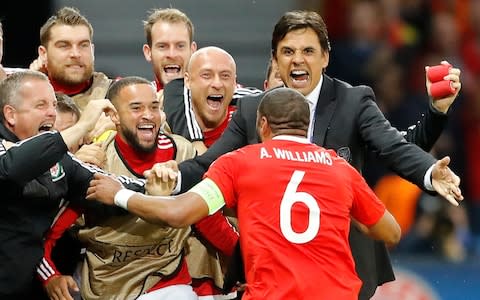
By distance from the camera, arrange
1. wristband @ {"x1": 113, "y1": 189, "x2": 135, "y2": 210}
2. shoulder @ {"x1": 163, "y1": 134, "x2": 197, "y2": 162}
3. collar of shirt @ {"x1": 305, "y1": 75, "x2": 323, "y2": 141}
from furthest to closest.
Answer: shoulder @ {"x1": 163, "y1": 134, "x2": 197, "y2": 162}, collar of shirt @ {"x1": 305, "y1": 75, "x2": 323, "y2": 141}, wristband @ {"x1": 113, "y1": 189, "x2": 135, "y2": 210}

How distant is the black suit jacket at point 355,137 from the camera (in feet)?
19.2

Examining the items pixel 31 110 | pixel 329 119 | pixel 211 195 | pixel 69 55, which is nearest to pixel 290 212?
pixel 211 195

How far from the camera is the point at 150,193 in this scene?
18.7 feet

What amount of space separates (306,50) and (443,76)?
2.07 ft

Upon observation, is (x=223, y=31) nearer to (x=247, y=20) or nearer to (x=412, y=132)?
(x=247, y=20)

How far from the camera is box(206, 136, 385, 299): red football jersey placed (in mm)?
5203

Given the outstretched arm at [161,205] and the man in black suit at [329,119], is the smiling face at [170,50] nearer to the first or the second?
the man in black suit at [329,119]

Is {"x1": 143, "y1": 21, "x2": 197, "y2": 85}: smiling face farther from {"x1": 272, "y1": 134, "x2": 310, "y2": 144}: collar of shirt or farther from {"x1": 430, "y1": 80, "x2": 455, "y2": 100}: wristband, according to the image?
{"x1": 272, "y1": 134, "x2": 310, "y2": 144}: collar of shirt

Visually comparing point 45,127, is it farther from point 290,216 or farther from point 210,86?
point 290,216

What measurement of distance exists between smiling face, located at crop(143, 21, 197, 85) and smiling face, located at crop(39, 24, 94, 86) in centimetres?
49

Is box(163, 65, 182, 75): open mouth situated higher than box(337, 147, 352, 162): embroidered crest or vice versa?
box(163, 65, 182, 75): open mouth

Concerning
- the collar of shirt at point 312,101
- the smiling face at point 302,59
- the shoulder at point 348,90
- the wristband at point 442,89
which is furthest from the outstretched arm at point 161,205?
the wristband at point 442,89

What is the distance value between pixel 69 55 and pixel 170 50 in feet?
2.24

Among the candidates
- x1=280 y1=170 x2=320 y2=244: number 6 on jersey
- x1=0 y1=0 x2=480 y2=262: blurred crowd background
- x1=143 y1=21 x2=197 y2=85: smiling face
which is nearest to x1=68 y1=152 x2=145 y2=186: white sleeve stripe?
x1=280 y1=170 x2=320 y2=244: number 6 on jersey
